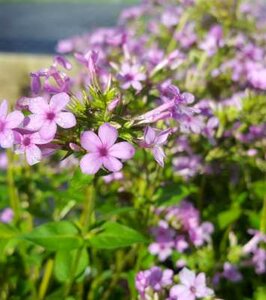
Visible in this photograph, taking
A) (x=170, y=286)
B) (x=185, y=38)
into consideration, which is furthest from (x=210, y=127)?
(x=185, y=38)

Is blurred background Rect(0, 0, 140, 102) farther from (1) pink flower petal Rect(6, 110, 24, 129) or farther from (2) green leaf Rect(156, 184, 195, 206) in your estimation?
(1) pink flower petal Rect(6, 110, 24, 129)

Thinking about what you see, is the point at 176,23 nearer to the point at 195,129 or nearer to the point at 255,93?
the point at 255,93

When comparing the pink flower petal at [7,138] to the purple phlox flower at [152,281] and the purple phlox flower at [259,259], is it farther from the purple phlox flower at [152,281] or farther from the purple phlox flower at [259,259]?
the purple phlox flower at [259,259]

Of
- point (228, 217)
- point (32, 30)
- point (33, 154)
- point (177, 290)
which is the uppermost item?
point (33, 154)

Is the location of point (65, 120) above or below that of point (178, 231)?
above

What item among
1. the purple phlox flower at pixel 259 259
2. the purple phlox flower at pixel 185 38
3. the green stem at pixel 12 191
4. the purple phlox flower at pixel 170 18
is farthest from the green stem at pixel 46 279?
the purple phlox flower at pixel 170 18

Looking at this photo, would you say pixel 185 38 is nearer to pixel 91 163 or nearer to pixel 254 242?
pixel 254 242

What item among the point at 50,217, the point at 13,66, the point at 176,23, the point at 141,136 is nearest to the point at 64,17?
the point at 13,66
